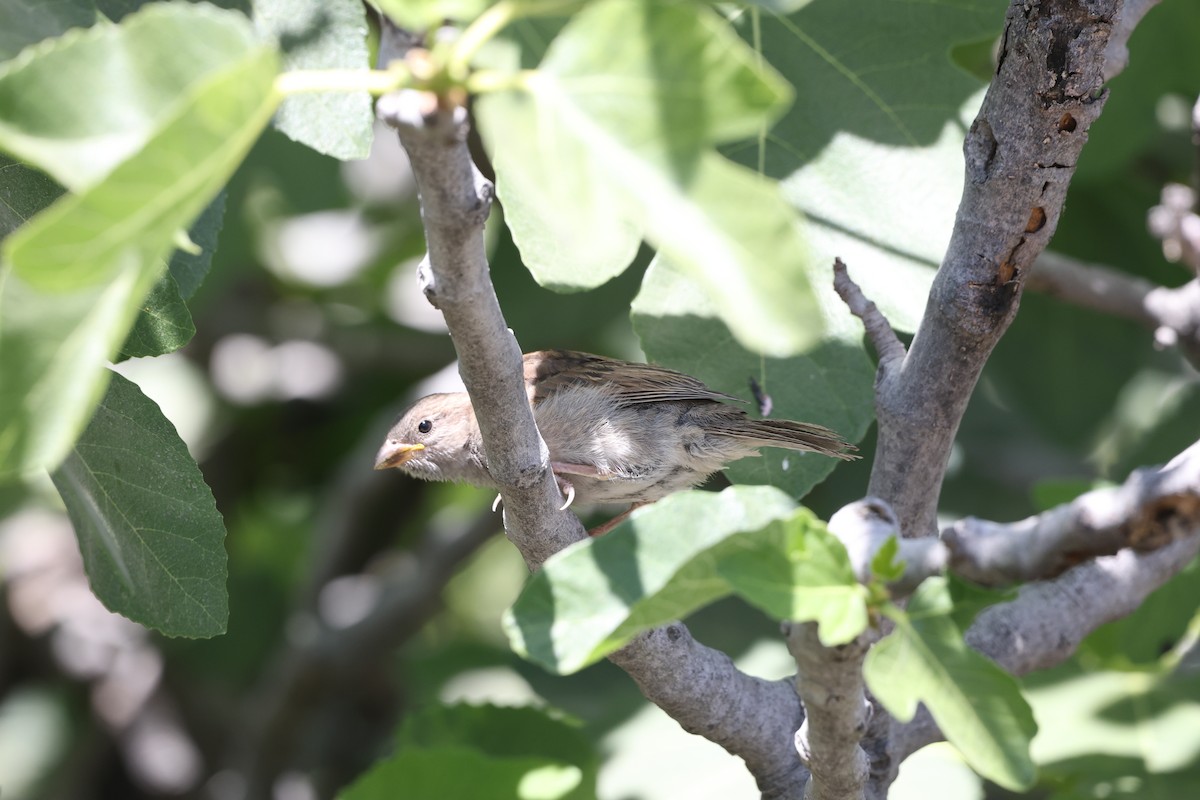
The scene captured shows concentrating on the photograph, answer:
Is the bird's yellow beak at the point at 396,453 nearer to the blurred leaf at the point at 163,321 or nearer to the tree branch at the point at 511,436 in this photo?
the tree branch at the point at 511,436

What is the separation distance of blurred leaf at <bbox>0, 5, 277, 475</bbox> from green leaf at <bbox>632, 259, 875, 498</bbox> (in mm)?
1434

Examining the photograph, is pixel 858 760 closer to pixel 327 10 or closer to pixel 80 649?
pixel 327 10

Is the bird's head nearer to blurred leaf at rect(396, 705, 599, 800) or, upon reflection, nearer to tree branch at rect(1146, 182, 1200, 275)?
blurred leaf at rect(396, 705, 599, 800)

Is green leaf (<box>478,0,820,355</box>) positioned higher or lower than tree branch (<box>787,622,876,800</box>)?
higher

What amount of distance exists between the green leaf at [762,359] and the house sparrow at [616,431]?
670 millimetres

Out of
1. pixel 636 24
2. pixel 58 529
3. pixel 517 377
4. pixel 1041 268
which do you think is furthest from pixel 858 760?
pixel 58 529

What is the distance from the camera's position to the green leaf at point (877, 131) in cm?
261

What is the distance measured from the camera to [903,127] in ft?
8.86

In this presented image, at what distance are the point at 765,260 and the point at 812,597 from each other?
1.85 ft

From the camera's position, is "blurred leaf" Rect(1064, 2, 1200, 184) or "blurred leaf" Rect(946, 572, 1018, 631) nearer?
"blurred leaf" Rect(946, 572, 1018, 631)

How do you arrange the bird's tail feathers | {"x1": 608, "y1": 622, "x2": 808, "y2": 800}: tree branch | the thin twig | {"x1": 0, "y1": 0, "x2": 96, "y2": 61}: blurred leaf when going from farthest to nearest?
the bird's tail feathers, the thin twig, {"x1": 608, "y1": 622, "x2": 808, "y2": 800}: tree branch, {"x1": 0, "y1": 0, "x2": 96, "y2": 61}: blurred leaf

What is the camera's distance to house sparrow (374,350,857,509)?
11.1ft

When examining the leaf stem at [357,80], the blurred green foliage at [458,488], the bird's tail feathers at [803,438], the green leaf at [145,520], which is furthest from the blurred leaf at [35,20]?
the bird's tail feathers at [803,438]

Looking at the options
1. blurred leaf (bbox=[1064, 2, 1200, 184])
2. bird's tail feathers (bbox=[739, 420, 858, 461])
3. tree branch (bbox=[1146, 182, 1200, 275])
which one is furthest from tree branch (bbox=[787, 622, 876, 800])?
blurred leaf (bbox=[1064, 2, 1200, 184])
